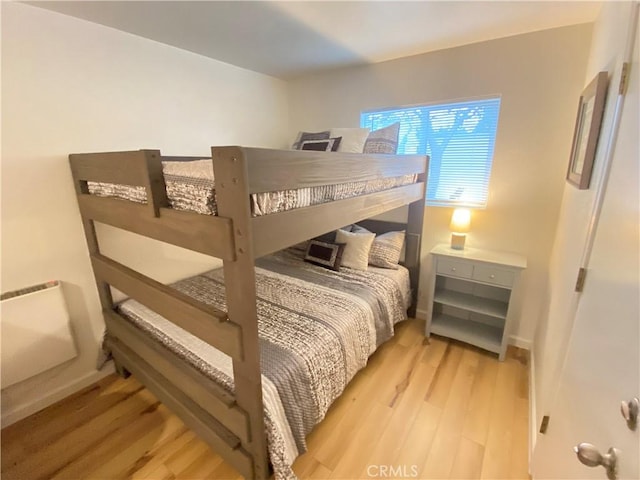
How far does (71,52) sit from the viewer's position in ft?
5.45

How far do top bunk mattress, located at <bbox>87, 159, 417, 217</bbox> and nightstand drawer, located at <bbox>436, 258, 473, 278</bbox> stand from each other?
132cm

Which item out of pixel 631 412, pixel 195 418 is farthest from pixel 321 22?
pixel 195 418

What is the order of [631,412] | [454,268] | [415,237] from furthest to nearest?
[415,237]
[454,268]
[631,412]

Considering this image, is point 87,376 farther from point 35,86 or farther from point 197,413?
point 35,86

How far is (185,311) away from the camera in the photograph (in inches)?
49.1

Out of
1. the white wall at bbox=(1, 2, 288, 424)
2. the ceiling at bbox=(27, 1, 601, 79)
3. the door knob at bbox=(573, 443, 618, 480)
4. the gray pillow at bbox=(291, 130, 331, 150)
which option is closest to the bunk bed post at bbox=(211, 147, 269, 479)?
the door knob at bbox=(573, 443, 618, 480)

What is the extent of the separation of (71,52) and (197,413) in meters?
2.10

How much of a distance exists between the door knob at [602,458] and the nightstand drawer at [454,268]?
1701 mm

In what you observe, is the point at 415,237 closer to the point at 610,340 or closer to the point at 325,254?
the point at 325,254

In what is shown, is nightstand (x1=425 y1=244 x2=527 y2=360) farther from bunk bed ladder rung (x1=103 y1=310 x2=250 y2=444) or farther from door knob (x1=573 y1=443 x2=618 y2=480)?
bunk bed ladder rung (x1=103 y1=310 x2=250 y2=444)

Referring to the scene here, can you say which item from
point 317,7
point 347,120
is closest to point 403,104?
point 347,120

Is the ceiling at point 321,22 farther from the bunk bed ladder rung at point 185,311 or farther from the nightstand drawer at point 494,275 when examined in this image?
the nightstand drawer at point 494,275

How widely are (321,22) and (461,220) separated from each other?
1732 mm

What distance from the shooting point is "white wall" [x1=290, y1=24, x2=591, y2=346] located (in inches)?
77.2
